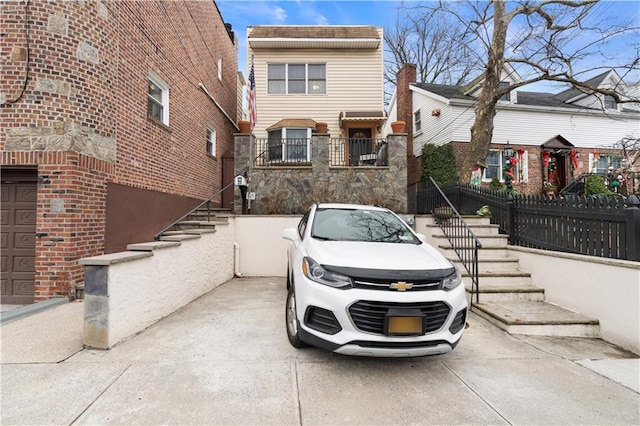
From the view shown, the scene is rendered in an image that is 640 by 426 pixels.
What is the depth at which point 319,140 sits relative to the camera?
857 cm

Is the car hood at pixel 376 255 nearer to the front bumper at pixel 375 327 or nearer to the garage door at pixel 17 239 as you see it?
the front bumper at pixel 375 327

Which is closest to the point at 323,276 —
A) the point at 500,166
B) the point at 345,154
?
the point at 345,154

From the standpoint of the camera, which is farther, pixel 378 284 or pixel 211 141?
pixel 211 141

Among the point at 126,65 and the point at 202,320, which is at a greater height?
the point at 126,65

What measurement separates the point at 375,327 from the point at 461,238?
4.34 metres

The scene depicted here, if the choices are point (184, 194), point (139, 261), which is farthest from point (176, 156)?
point (139, 261)

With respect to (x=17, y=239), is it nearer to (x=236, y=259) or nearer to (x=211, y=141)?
(x=236, y=259)

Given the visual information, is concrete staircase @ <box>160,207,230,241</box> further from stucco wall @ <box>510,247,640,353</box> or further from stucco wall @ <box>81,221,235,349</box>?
stucco wall @ <box>510,247,640,353</box>

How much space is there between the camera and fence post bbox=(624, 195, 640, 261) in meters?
3.79

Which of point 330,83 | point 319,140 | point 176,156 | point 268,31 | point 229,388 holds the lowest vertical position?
point 229,388

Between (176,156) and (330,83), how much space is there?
24.2 feet

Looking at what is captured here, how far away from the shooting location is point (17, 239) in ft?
16.1

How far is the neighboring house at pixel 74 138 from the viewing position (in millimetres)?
4734

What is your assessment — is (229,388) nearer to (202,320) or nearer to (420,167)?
(202,320)
